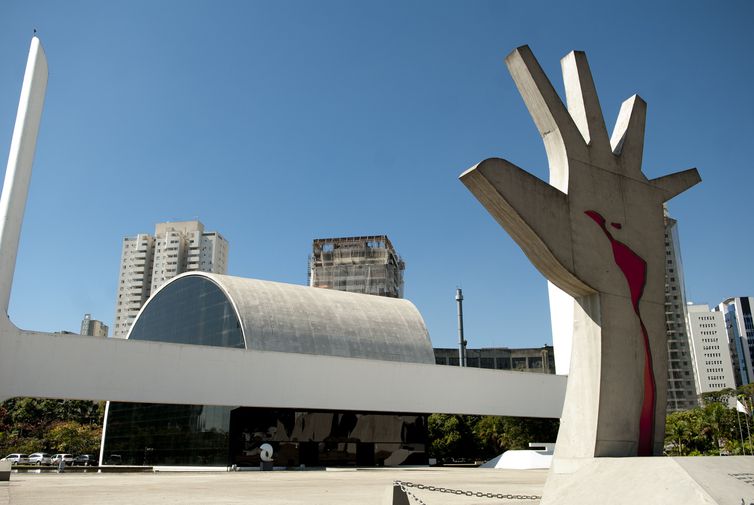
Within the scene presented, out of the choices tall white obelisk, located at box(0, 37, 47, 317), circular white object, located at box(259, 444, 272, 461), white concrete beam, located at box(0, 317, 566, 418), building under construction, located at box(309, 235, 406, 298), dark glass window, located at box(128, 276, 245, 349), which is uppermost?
building under construction, located at box(309, 235, 406, 298)

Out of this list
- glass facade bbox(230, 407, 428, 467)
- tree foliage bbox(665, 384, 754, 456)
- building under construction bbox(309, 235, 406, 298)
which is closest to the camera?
glass facade bbox(230, 407, 428, 467)

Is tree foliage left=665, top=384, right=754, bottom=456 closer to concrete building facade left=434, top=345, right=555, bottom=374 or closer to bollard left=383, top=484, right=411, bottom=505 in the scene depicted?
bollard left=383, top=484, right=411, bottom=505

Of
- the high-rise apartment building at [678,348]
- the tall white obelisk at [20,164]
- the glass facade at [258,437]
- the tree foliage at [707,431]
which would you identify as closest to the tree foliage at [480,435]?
the tree foliage at [707,431]

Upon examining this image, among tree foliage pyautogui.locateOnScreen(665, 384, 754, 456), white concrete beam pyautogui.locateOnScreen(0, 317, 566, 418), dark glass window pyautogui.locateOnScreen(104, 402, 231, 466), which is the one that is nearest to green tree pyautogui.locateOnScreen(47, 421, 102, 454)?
dark glass window pyautogui.locateOnScreen(104, 402, 231, 466)

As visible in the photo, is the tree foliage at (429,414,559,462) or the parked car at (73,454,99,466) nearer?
the parked car at (73,454,99,466)

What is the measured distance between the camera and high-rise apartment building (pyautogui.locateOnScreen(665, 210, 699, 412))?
82.4 m

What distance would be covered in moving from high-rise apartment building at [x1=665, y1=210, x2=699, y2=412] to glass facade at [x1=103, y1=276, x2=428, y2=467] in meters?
58.9

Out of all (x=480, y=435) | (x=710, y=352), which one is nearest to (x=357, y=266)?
(x=480, y=435)

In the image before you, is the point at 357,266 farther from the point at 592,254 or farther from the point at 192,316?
the point at 592,254

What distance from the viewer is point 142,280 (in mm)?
118875

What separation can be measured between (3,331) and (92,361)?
3283 millimetres

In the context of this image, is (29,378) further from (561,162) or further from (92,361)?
(561,162)

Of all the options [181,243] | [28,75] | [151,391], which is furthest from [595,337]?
[181,243]

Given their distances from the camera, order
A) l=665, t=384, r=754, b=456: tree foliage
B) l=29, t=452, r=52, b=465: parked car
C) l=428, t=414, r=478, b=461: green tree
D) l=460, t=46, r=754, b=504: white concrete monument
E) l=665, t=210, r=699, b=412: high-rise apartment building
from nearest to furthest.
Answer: l=460, t=46, r=754, b=504: white concrete monument → l=665, t=384, r=754, b=456: tree foliage → l=29, t=452, r=52, b=465: parked car → l=428, t=414, r=478, b=461: green tree → l=665, t=210, r=699, b=412: high-rise apartment building
